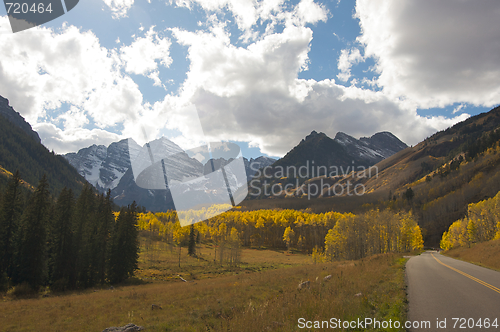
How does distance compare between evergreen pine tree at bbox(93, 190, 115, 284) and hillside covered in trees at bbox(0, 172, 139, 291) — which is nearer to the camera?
hillside covered in trees at bbox(0, 172, 139, 291)

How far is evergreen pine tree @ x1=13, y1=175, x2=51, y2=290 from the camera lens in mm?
35312

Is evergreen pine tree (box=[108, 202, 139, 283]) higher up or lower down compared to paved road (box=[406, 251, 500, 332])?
lower down

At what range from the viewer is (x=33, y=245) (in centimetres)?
3600

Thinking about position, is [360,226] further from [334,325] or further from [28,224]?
[28,224]

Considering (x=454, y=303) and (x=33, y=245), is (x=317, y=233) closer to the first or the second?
(x=33, y=245)

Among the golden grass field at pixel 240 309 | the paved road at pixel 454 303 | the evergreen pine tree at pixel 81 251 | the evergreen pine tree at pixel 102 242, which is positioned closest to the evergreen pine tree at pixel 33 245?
the evergreen pine tree at pixel 81 251

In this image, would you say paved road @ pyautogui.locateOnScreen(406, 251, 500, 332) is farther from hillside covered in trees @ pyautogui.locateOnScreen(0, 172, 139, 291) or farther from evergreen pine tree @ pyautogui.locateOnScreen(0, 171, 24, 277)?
evergreen pine tree @ pyautogui.locateOnScreen(0, 171, 24, 277)

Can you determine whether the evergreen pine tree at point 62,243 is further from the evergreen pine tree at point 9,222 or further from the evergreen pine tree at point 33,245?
the evergreen pine tree at point 9,222

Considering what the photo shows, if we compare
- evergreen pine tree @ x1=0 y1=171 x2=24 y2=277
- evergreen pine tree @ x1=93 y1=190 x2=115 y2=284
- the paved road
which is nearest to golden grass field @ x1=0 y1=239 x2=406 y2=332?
the paved road

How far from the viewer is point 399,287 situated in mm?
13484

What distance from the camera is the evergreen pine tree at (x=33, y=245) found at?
35312 millimetres

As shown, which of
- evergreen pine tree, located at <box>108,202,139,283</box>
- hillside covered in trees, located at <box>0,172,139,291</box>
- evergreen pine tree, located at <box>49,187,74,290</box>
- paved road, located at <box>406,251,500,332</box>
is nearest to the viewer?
paved road, located at <box>406,251,500,332</box>

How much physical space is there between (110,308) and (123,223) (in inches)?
1237

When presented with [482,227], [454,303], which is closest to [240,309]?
[454,303]
